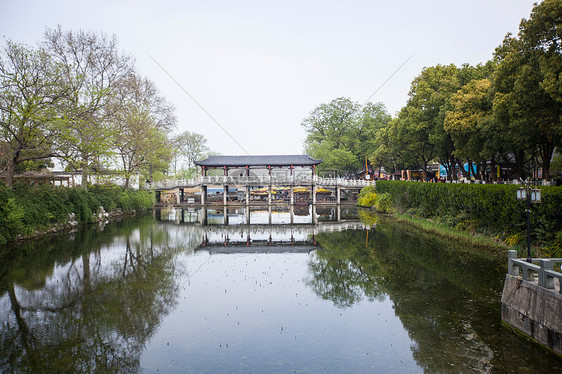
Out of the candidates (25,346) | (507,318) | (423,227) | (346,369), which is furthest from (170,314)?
(423,227)

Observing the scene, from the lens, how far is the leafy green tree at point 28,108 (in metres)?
21.2

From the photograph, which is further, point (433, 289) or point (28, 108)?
point (28, 108)

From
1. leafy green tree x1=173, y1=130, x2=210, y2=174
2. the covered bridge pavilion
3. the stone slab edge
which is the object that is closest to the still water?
the stone slab edge

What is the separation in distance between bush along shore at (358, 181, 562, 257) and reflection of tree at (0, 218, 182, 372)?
12.7 m

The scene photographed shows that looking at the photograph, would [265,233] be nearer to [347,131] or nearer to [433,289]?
[433,289]

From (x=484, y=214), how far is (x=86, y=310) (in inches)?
661

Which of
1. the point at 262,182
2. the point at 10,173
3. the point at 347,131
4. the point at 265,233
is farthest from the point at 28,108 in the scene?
the point at 347,131

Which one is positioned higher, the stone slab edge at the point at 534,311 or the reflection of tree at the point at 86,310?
the stone slab edge at the point at 534,311

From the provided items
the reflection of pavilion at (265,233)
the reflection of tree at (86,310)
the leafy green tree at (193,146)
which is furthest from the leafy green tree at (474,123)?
the leafy green tree at (193,146)

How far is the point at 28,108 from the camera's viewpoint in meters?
21.2

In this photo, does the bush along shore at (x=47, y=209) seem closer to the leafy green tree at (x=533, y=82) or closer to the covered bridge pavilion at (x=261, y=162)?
the covered bridge pavilion at (x=261, y=162)

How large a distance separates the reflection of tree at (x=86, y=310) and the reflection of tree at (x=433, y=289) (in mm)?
5296

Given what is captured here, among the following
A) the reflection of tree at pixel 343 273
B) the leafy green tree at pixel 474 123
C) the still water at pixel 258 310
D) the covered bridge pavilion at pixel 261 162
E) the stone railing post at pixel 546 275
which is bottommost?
the reflection of tree at pixel 343 273

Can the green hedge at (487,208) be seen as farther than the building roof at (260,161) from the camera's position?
No
